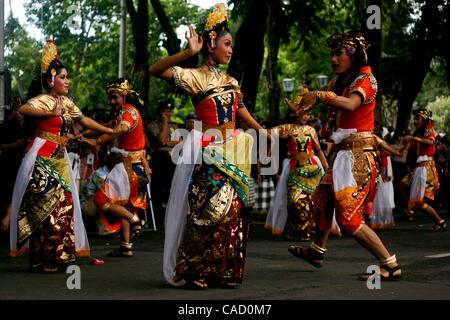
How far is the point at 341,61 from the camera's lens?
337 inches

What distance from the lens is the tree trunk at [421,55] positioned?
23438 millimetres

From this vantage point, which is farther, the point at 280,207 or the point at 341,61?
the point at 280,207

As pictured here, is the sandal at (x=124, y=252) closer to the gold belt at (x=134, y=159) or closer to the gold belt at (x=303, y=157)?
the gold belt at (x=134, y=159)

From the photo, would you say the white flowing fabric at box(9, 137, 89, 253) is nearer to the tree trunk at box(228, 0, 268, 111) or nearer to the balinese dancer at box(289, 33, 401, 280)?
the balinese dancer at box(289, 33, 401, 280)

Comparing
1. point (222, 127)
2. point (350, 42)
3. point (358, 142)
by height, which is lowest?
point (358, 142)

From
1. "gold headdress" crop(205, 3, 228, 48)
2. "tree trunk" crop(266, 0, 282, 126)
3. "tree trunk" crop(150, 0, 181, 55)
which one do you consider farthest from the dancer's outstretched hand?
"tree trunk" crop(266, 0, 282, 126)

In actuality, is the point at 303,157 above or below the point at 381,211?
above

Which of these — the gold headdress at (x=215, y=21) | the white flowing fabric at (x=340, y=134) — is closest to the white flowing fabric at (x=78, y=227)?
the gold headdress at (x=215, y=21)

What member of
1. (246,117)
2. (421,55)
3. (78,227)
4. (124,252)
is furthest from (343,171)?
(421,55)

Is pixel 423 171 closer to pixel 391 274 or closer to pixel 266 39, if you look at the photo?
pixel 391 274

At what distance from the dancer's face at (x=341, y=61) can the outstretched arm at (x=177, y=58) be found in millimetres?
1478

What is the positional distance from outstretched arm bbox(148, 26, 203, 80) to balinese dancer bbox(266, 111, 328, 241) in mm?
5513

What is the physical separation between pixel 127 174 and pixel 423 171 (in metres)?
6.36
